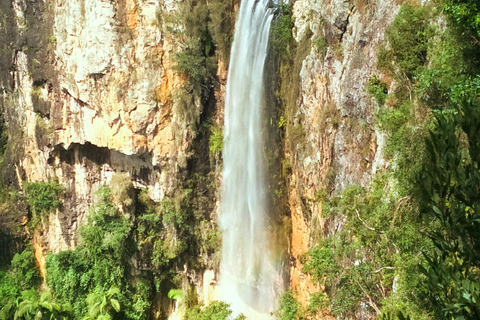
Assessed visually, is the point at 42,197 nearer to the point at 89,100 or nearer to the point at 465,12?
the point at 89,100

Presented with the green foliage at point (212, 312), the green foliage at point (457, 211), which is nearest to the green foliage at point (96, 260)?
the green foliage at point (212, 312)

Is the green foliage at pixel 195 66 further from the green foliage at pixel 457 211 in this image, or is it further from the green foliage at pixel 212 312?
the green foliage at pixel 457 211

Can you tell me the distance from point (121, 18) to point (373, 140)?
875 centimetres

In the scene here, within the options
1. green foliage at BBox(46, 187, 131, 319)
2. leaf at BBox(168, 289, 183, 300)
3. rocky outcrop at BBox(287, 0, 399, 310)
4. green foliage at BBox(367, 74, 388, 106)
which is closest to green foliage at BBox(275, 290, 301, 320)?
rocky outcrop at BBox(287, 0, 399, 310)

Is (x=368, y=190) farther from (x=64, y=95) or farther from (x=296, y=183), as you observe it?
(x=64, y=95)

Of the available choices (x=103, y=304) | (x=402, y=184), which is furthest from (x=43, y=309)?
(x=402, y=184)

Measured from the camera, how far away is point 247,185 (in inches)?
494

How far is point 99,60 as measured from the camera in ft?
41.2

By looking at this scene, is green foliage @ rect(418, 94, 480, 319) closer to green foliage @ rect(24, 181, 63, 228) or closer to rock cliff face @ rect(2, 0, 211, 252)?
rock cliff face @ rect(2, 0, 211, 252)

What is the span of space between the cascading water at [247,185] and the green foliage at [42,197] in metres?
6.14

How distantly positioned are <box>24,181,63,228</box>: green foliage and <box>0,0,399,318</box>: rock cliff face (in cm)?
31

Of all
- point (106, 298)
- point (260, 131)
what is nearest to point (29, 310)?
point (106, 298)

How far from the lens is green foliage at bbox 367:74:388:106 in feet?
25.1

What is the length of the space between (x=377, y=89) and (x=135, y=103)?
7695 millimetres
